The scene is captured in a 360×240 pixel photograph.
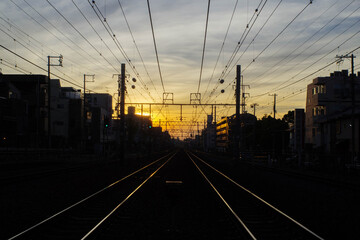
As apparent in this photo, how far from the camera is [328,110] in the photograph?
2142 inches

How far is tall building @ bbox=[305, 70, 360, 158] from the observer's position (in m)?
46.5

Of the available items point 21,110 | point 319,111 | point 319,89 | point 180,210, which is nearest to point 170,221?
point 180,210

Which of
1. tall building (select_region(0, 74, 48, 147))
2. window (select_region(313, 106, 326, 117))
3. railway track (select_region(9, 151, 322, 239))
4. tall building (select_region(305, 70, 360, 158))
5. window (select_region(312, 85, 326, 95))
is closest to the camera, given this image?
railway track (select_region(9, 151, 322, 239))

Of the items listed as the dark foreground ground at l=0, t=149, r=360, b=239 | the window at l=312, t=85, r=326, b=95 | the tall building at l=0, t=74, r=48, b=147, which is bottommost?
the dark foreground ground at l=0, t=149, r=360, b=239

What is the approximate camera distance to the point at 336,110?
54.3 meters

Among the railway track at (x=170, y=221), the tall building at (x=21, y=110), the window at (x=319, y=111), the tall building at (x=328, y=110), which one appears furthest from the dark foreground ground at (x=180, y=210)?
the window at (x=319, y=111)

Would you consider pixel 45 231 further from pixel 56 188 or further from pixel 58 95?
pixel 58 95

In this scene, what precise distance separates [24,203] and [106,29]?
10360mm

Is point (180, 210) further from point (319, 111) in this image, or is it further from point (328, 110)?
point (319, 111)

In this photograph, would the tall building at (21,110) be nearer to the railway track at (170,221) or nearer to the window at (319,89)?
the railway track at (170,221)

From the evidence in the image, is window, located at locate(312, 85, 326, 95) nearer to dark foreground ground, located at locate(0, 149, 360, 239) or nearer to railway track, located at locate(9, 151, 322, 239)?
dark foreground ground, located at locate(0, 149, 360, 239)

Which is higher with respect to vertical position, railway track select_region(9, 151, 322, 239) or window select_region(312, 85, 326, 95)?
window select_region(312, 85, 326, 95)

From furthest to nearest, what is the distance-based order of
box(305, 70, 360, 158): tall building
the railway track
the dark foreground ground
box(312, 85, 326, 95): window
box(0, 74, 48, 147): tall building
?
box(312, 85, 326, 95): window, box(305, 70, 360, 158): tall building, box(0, 74, 48, 147): tall building, the dark foreground ground, the railway track

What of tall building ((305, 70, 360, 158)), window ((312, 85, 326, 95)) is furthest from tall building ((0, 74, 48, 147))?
window ((312, 85, 326, 95))
